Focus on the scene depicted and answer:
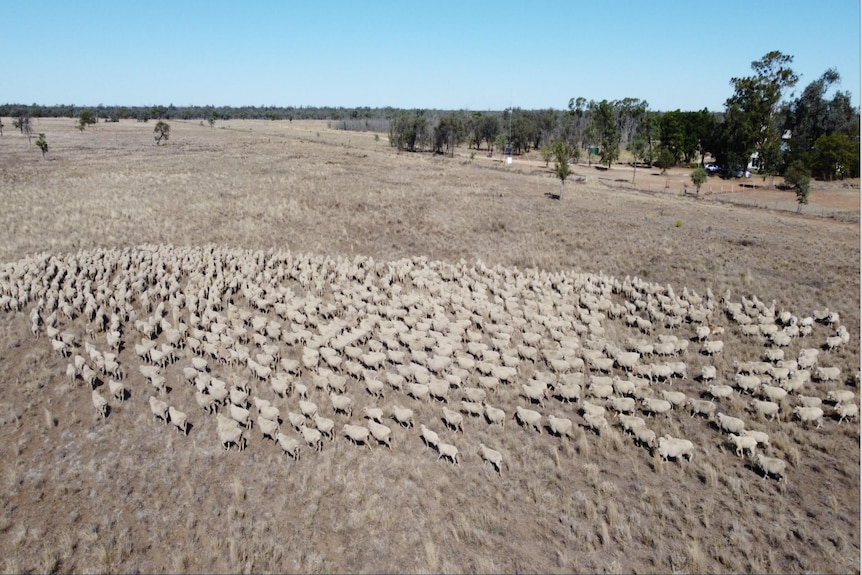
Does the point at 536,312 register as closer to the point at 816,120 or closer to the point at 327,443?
the point at 327,443

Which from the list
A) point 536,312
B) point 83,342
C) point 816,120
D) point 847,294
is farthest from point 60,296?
point 816,120

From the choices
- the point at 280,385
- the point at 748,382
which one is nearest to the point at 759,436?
the point at 748,382

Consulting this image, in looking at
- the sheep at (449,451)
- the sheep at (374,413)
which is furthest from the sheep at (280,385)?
the sheep at (449,451)

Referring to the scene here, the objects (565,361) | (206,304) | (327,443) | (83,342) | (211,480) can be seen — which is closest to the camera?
(211,480)

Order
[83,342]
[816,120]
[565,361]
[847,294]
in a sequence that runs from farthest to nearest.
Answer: [816,120] → [847,294] → [83,342] → [565,361]

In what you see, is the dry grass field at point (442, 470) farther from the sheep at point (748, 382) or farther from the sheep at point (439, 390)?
the sheep at point (748, 382)

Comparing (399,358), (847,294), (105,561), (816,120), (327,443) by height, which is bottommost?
(105,561)
